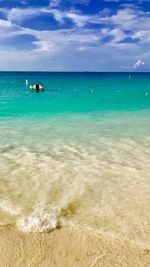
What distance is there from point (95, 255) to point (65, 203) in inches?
80.7

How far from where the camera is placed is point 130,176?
8922mm

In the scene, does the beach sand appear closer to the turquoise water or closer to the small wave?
the small wave

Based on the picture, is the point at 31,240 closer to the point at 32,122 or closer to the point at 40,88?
the point at 32,122

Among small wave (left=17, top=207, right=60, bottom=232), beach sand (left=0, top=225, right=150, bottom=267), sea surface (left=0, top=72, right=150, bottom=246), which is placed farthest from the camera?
sea surface (left=0, top=72, right=150, bottom=246)

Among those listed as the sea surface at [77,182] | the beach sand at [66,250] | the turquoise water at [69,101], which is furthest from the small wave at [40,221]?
the turquoise water at [69,101]

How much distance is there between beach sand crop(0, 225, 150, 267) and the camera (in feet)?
16.1

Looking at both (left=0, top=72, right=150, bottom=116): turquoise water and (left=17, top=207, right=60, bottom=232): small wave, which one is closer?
(left=17, top=207, right=60, bottom=232): small wave

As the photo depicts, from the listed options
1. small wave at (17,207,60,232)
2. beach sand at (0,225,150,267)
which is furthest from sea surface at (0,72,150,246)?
beach sand at (0,225,150,267)

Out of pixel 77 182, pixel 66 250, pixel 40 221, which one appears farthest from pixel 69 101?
pixel 66 250

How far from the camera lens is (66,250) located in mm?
5199

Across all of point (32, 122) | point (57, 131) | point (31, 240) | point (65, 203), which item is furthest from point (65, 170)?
point (32, 122)

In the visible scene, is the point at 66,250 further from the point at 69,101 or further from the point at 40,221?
the point at 69,101

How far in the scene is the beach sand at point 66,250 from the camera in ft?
16.1

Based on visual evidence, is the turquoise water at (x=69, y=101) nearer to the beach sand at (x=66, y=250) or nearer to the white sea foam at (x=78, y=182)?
the white sea foam at (x=78, y=182)
